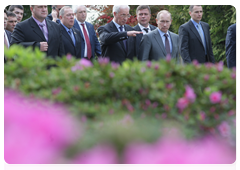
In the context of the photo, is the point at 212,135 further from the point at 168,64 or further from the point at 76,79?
the point at 76,79

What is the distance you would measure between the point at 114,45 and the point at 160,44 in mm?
945

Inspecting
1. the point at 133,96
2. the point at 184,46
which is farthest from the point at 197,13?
the point at 133,96

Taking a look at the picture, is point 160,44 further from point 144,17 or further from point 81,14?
point 81,14

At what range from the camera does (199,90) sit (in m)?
2.01

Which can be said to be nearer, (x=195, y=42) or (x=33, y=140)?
(x=33, y=140)

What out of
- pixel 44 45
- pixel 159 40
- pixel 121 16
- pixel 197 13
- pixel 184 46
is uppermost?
pixel 197 13

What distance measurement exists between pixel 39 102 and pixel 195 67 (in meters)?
1.17

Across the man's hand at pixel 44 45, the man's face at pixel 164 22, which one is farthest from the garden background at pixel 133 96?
the man's face at pixel 164 22

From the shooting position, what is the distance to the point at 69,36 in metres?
5.70

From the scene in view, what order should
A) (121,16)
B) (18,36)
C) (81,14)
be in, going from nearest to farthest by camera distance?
1. (18,36)
2. (121,16)
3. (81,14)

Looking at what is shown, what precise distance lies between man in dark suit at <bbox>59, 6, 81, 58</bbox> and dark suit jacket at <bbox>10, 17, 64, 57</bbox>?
56cm

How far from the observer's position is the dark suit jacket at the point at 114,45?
5.66 m

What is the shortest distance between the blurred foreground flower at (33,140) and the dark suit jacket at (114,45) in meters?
4.70

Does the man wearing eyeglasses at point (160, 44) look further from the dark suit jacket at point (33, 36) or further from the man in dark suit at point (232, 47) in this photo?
the dark suit jacket at point (33, 36)
